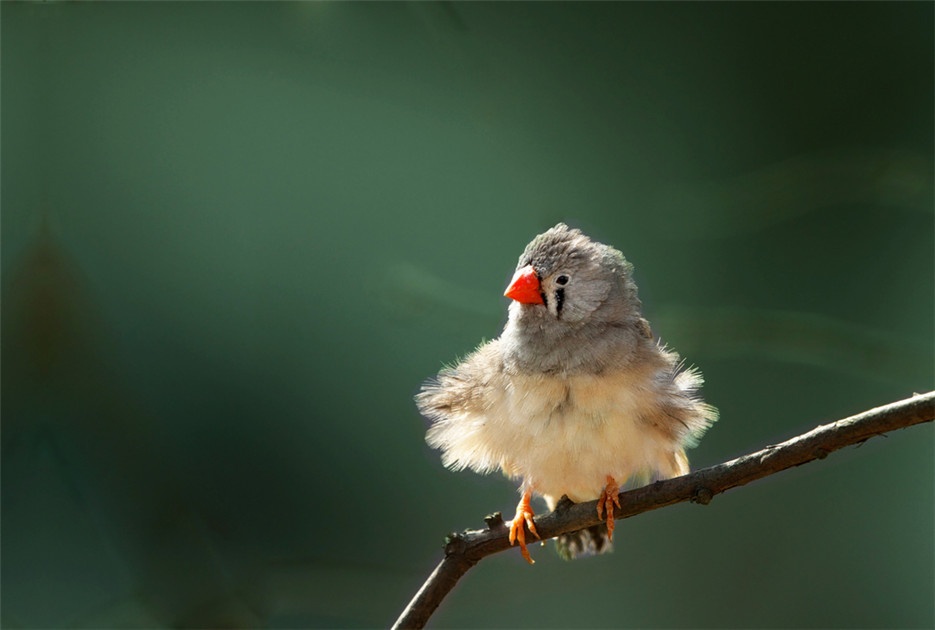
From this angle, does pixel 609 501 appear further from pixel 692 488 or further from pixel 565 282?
pixel 565 282

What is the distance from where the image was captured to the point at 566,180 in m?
3.39

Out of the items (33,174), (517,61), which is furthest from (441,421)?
(33,174)

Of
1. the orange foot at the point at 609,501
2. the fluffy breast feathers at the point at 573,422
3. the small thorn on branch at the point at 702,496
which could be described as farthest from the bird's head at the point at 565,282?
the small thorn on branch at the point at 702,496

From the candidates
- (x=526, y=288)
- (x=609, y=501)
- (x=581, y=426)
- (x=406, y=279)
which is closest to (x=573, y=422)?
(x=581, y=426)

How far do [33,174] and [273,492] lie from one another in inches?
54.1

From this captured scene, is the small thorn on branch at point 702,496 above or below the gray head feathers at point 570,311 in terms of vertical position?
below

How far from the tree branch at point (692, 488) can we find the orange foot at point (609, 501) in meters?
0.05

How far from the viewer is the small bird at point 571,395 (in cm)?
209

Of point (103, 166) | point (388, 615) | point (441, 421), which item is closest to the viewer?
point (441, 421)

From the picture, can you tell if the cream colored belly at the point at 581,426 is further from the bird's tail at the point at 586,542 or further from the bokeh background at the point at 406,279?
the bokeh background at the point at 406,279

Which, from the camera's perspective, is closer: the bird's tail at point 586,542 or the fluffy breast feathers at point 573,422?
the fluffy breast feathers at point 573,422

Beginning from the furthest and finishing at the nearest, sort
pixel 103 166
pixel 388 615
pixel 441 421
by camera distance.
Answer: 1. pixel 103 166
2. pixel 388 615
3. pixel 441 421

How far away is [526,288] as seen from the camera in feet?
7.17

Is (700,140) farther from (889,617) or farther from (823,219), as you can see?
(889,617)
